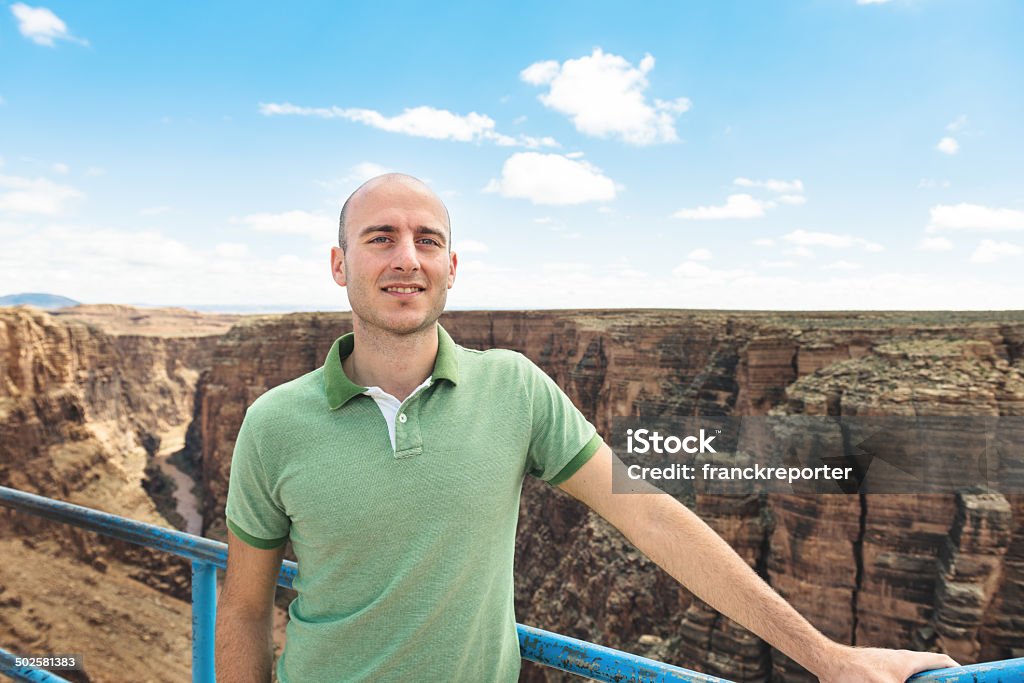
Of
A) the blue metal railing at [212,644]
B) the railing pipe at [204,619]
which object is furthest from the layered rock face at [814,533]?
the railing pipe at [204,619]

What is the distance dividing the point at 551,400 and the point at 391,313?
72 centimetres

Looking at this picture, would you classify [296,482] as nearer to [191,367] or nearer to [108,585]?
[108,585]

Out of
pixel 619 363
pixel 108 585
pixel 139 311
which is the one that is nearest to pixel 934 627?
pixel 619 363

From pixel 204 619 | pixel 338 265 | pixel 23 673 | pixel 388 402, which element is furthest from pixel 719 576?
pixel 23 673

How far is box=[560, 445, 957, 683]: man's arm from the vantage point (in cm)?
197

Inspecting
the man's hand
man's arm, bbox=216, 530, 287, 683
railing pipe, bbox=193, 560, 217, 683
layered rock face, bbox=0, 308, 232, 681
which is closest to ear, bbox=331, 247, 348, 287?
man's arm, bbox=216, 530, 287, 683

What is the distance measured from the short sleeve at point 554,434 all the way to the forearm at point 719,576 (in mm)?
300

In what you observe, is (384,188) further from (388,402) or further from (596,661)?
(596,661)

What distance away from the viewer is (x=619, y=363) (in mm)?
33969

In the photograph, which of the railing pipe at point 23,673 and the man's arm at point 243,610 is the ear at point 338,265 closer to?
the man's arm at point 243,610

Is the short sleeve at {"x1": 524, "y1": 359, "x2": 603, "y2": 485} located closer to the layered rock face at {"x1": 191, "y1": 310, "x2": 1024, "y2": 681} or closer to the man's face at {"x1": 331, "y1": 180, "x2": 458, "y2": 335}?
the man's face at {"x1": 331, "y1": 180, "x2": 458, "y2": 335}

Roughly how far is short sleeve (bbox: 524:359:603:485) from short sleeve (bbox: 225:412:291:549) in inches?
39.3

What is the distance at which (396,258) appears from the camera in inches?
96.3

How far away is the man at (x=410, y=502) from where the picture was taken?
2.18m
